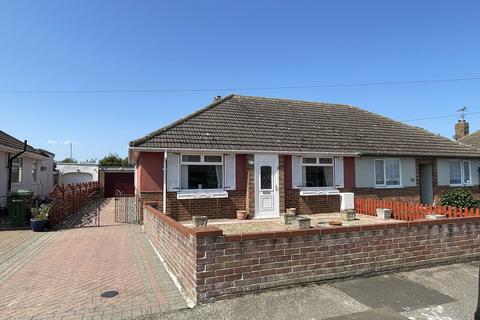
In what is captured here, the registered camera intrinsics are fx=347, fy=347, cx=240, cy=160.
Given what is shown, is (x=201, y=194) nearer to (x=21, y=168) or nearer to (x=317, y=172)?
(x=317, y=172)

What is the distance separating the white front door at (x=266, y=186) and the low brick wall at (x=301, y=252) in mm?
6460

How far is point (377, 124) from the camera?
19172 millimetres

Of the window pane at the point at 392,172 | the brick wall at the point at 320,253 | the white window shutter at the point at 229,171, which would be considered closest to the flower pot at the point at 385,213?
the window pane at the point at 392,172

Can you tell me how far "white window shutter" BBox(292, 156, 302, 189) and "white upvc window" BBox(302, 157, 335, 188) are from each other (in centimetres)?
23

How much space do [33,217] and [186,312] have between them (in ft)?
31.0

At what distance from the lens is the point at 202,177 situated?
43.6 feet

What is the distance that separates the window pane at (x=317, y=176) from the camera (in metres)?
14.8

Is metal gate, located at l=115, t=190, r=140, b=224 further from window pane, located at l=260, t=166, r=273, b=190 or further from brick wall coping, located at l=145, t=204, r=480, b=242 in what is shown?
brick wall coping, located at l=145, t=204, r=480, b=242

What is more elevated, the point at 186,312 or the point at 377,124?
the point at 377,124

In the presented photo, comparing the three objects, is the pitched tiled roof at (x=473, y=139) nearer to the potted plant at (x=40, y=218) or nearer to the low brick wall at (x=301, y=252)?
the low brick wall at (x=301, y=252)

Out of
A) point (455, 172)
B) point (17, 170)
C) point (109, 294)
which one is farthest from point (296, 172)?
point (17, 170)

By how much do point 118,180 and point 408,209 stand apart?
84.1 feet

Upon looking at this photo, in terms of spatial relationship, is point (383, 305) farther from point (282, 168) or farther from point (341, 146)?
point (341, 146)

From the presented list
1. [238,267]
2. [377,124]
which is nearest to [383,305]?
[238,267]
